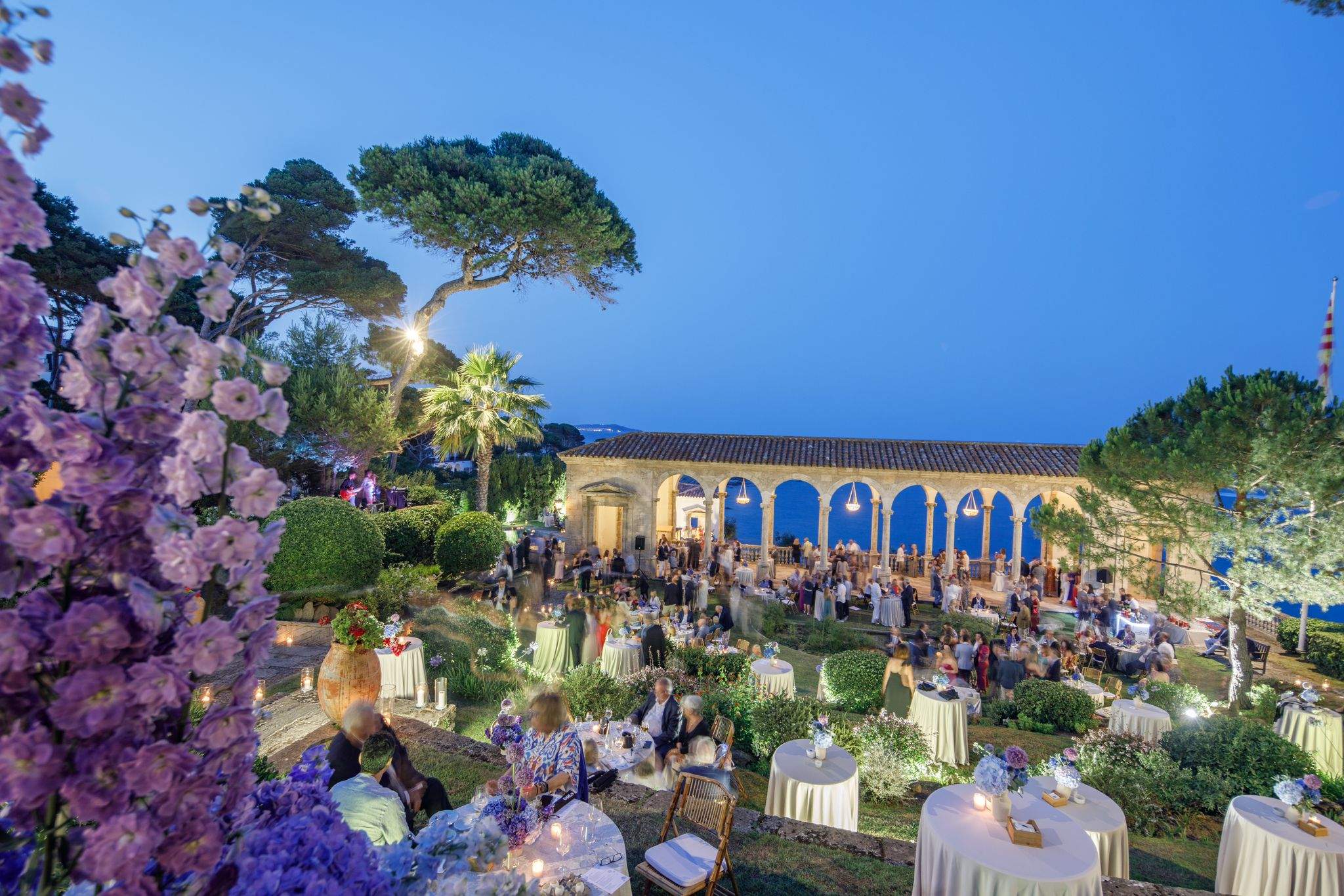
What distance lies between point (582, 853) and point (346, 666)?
14.2ft

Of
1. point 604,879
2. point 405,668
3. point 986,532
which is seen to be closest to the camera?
point 604,879

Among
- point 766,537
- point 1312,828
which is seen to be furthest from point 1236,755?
point 766,537

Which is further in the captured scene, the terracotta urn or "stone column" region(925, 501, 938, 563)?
"stone column" region(925, 501, 938, 563)

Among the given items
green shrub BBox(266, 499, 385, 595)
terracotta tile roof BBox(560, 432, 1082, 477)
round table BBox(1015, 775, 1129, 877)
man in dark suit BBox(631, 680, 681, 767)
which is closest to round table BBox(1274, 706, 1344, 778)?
round table BBox(1015, 775, 1129, 877)

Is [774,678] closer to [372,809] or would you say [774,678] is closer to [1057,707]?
[1057,707]

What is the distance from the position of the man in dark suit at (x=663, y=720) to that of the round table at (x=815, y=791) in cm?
109

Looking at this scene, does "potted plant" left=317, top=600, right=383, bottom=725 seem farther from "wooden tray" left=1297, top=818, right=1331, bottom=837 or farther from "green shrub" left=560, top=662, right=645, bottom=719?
"wooden tray" left=1297, top=818, right=1331, bottom=837

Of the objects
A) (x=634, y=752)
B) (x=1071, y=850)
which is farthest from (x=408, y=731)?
(x=1071, y=850)

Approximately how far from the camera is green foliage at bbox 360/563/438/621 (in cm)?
1125

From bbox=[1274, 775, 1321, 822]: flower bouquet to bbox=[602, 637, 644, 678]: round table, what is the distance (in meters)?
7.21

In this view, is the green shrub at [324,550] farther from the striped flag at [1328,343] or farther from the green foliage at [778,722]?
the striped flag at [1328,343]

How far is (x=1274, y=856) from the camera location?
15.6 feet

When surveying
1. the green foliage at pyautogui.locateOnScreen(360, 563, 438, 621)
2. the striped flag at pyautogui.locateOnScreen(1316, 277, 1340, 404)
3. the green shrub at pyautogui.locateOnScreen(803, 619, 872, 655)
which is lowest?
the green shrub at pyautogui.locateOnScreen(803, 619, 872, 655)

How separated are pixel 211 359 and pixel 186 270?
21cm
